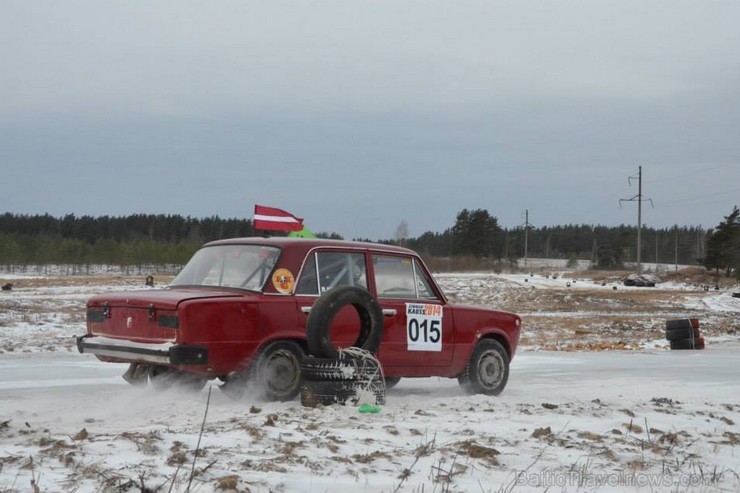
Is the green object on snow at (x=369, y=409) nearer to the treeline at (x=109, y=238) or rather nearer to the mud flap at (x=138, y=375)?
the mud flap at (x=138, y=375)

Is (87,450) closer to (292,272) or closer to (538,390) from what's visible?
(292,272)

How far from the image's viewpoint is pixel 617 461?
653 cm

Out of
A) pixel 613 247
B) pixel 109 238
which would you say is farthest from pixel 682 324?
pixel 109 238

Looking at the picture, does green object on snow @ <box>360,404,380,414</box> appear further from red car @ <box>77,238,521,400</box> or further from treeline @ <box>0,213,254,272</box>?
treeline @ <box>0,213,254,272</box>

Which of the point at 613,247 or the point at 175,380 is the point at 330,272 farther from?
the point at 613,247

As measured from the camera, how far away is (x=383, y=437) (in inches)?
263

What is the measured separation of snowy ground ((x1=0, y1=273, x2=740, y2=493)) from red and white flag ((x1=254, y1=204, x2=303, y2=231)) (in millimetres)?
2511

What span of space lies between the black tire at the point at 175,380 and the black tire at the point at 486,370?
310 centimetres

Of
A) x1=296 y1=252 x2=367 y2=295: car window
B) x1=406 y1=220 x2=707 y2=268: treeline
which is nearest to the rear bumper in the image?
x1=296 y1=252 x2=367 y2=295: car window

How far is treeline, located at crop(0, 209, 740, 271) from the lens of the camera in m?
114

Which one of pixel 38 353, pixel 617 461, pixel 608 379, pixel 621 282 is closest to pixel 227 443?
pixel 617 461

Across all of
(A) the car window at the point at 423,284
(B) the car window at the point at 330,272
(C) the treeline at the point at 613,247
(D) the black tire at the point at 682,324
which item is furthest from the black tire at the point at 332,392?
(C) the treeline at the point at 613,247

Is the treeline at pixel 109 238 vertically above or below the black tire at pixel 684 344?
above

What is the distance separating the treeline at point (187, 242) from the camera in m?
114
